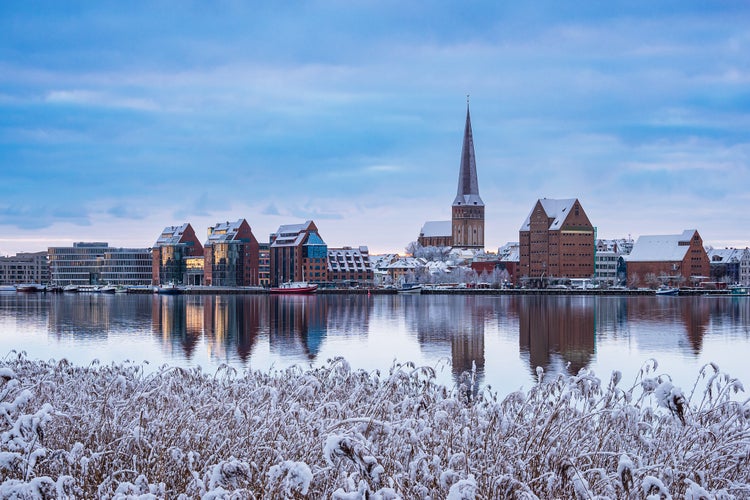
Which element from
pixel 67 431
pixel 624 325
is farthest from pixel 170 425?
pixel 624 325

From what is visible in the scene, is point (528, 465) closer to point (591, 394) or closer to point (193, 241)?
point (591, 394)

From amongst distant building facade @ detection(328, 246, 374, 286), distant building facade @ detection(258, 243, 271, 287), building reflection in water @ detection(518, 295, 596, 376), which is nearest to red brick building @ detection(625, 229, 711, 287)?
distant building facade @ detection(328, 246, 374, 286)

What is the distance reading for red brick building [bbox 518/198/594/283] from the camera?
16588cm

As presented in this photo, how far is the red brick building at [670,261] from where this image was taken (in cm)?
15350

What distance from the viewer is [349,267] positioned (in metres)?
174

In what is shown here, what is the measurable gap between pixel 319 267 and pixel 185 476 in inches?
6313

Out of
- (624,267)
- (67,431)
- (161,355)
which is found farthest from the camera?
(624,267)

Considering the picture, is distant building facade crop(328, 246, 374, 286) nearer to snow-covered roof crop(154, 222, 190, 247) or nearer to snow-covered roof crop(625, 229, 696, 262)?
snow-covered roof crop(154, 222, 190, 247)

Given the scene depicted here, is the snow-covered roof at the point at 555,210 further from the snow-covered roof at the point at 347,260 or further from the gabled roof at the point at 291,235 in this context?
the gabled roof at the point at 291,235

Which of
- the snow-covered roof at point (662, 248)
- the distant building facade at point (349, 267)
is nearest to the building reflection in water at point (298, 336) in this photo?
the distant building facade at point (349, 267)

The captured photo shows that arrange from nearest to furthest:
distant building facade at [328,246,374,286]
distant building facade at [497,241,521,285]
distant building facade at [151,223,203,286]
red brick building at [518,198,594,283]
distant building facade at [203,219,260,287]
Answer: red brick building at [518,198,594,283] < distant building facade at [328,246,374,286] < distant building facade at [203,219,260,287] < distant building facade at [497,241,521,285] < distant building facade at [151,223,203,286]

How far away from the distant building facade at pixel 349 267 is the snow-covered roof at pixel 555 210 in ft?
124

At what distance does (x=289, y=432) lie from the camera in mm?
8219

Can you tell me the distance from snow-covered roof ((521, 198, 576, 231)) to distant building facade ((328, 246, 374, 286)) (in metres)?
37.7
